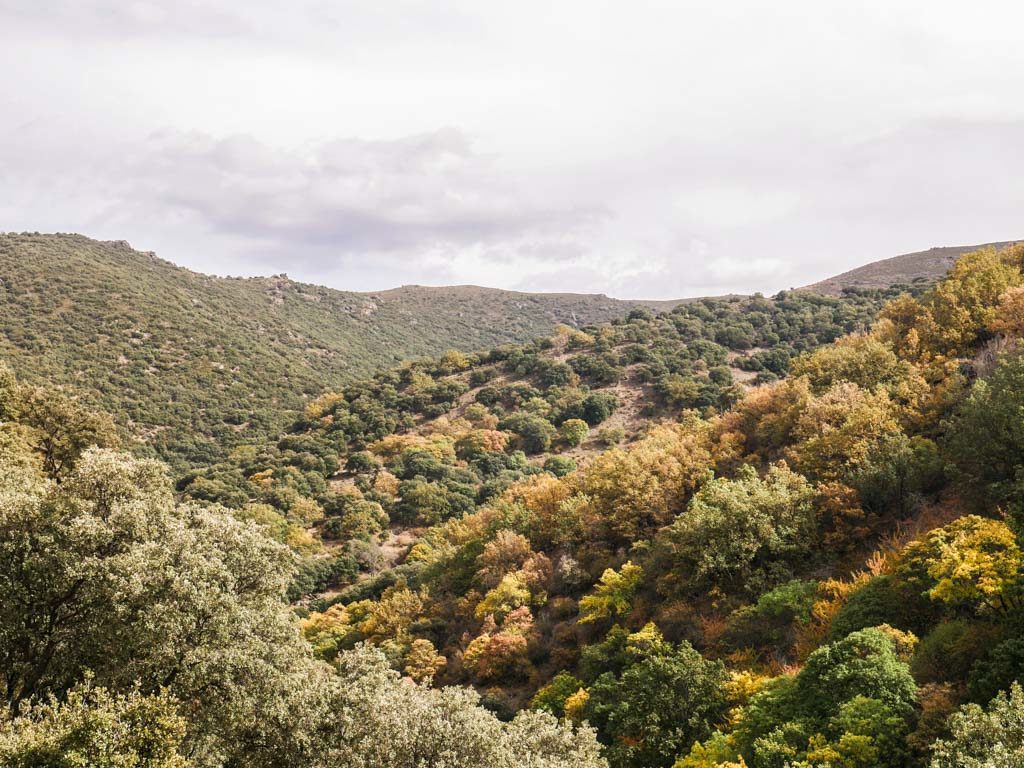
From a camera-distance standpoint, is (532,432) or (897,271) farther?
(897,271)

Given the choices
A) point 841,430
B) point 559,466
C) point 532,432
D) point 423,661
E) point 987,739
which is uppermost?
point 841,430

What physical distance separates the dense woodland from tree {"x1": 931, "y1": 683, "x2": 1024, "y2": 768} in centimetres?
6

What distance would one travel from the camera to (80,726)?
12.4 m

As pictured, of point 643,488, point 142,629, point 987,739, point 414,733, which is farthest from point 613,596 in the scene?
point 142,629

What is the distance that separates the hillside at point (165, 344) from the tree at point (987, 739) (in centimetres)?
9937

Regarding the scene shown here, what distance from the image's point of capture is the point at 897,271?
439 ft

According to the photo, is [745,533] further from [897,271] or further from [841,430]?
[897,271]

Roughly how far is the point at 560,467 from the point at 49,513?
57.8m

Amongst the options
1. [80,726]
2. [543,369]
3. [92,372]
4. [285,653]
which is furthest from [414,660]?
[92,372]

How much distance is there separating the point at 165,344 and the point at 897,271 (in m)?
147

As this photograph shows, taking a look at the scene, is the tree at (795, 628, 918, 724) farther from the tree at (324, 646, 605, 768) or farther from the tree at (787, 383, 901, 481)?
the tree at (787, 383, 901, 481)

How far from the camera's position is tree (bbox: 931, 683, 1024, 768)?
12.3 metres

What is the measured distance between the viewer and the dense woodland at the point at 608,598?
53.6 feet

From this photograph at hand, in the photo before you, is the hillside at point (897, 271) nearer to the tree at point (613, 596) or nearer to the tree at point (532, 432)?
the tree at point (532, 432)
